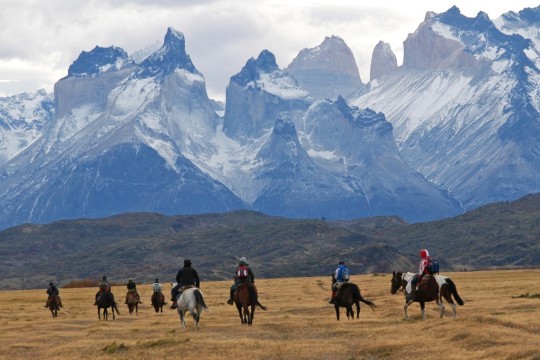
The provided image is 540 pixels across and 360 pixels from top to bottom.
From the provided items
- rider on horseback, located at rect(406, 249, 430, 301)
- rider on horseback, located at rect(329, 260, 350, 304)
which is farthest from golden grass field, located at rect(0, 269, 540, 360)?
rider on horseback, located at rect(329, 260, 350, 304)

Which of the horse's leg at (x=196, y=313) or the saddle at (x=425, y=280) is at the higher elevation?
the saddle at (x=425, y=280)

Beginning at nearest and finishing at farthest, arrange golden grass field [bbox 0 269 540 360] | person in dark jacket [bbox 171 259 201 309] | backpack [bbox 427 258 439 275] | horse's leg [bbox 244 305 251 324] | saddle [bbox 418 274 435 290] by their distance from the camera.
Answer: golden grass field [bbox 0 269 540 360], backpack [bbox 427 258 439 275], saddle [bbox 418 274 435 290], horse's leg [bbox 244 305 251 324], person in dark jacket [bbox 171 259 201 309]

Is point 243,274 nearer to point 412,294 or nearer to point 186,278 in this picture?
point 186,278

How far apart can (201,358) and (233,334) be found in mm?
8547

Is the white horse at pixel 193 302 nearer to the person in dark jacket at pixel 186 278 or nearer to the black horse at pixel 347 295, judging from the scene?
the person in dark jacket at pixel 186 278

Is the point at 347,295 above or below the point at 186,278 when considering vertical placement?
below

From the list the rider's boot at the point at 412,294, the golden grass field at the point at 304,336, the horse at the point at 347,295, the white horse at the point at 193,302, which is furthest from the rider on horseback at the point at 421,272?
the white horse at the point at 193,302

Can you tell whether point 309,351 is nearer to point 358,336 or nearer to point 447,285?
point 358,336

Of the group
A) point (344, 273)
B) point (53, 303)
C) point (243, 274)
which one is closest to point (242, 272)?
Result: point (243, 274)

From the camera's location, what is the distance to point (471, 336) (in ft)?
136

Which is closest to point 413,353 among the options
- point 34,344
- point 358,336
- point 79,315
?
point 358,336

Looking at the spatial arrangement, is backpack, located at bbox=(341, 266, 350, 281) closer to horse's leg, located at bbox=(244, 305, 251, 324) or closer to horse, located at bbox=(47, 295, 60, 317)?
horse's leg, located at bbox=(244, 305, 251, 324)

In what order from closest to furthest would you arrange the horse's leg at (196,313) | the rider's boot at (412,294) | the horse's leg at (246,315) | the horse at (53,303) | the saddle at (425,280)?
the saddle at (425,280) → the rider's boot at (412,294) → the horse's leg at (196,313) → the horse's leg at (246,315) → the horse at (53,303)

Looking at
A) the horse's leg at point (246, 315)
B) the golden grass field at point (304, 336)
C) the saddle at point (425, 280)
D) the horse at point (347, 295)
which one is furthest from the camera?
the horse at point (347, 295)
